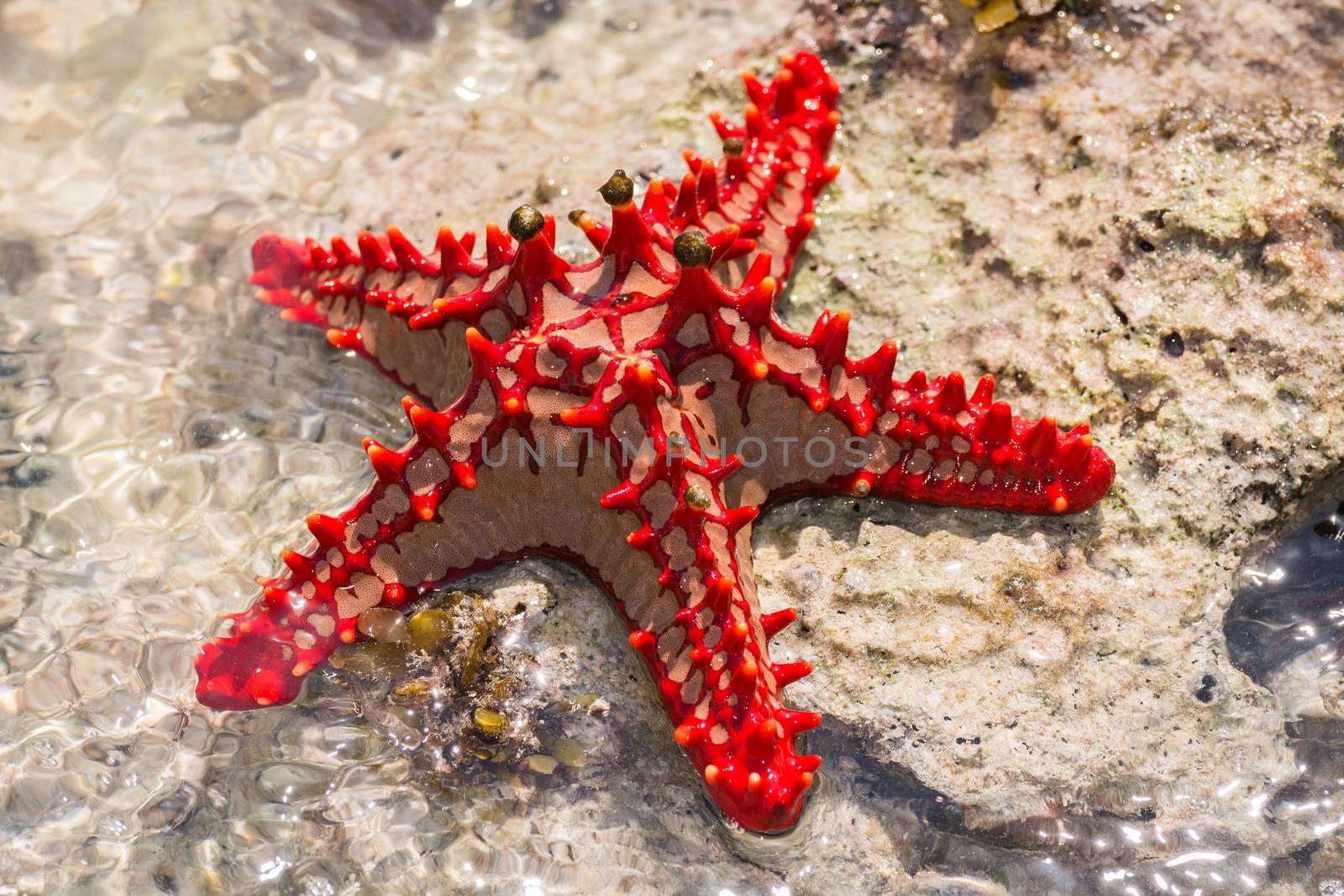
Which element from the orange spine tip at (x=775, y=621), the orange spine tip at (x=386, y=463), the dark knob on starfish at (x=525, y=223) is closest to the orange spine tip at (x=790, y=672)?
the orange spine tip at (x=775, y=621)

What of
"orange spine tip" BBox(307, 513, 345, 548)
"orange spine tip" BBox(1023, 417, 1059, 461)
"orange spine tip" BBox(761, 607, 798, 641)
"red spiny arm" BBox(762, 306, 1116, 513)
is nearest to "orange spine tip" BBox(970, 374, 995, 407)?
"red spiny arm" BBox(762, 306, 1116, 513)

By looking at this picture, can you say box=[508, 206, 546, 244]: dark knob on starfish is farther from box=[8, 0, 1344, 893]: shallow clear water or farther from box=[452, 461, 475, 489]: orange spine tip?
box=[8, 0, 1344, 893]: shallow clear water

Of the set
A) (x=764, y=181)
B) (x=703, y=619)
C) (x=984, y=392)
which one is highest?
(x=764, y=181)

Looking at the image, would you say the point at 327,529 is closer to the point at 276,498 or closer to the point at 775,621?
the point at 276,498

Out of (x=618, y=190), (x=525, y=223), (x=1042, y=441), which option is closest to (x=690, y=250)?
(x=618, y=190)

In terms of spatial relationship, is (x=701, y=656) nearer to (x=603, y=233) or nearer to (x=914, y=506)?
(x=914, y=506)

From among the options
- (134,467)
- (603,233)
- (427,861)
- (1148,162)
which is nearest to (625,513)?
(603,233)
